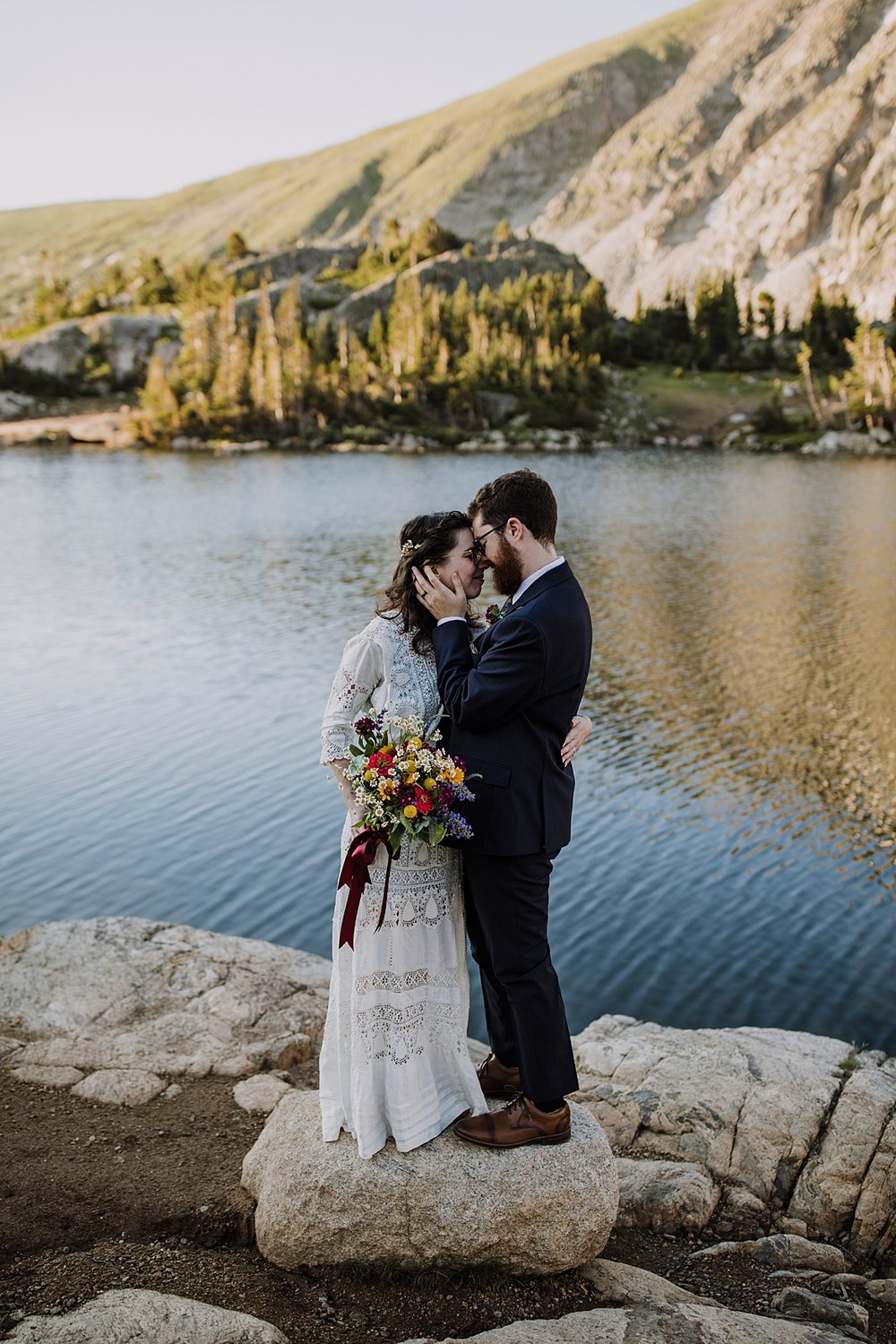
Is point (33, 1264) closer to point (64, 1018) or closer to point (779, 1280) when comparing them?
point (64, 1018)

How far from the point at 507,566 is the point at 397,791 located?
3.87ft

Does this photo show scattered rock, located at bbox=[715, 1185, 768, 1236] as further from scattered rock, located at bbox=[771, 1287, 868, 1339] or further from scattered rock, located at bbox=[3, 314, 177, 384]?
scattered rock, located at bbox=[3, 314, 177, 384]

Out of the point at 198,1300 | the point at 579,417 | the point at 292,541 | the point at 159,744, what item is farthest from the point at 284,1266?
the point at 579,417

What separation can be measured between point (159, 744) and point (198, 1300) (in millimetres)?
12768

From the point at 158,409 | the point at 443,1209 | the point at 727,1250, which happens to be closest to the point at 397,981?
the point at 443,1209

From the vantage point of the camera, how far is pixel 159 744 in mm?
16438

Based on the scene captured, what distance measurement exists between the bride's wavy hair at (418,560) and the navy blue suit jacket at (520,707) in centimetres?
25

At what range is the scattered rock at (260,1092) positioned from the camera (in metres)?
6.50

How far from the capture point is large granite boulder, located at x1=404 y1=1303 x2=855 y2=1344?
410cm

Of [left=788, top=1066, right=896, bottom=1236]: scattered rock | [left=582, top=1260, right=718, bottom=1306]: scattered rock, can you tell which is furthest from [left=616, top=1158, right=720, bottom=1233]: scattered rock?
[left=582, top=1260, right=718, bottom=1306]: scattered rock

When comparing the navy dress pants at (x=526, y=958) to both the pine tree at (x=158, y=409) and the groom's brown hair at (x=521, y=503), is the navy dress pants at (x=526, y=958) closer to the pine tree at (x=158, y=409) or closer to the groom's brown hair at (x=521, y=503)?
the groom's brown hair at (x=521, y=503)

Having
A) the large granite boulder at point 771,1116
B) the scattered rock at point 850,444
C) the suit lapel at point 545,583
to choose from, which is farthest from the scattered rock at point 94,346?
the suit lapel at point 545,583

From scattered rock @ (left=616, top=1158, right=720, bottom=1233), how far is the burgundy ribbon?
7.94 ft

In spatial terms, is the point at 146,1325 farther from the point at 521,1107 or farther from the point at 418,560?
the point at 418,560
